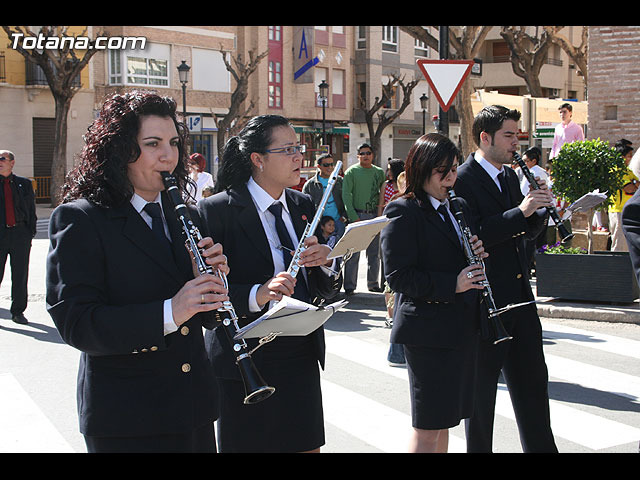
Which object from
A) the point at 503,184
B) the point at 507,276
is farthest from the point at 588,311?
the point at 507,276

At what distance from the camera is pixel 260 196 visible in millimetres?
3680

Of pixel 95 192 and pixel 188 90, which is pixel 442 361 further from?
pixel 188 90

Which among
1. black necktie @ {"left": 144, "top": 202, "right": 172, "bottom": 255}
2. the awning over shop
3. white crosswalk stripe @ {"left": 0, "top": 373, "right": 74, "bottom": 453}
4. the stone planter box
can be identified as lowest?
white crosswalk stripe @ {"left": 0, "top": 373, "right": 74, "bottom": 453}

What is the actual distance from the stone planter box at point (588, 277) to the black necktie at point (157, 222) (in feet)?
25.7

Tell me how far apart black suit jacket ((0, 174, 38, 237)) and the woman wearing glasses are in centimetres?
665

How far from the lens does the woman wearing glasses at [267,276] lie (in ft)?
11.3

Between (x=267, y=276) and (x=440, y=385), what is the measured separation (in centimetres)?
102

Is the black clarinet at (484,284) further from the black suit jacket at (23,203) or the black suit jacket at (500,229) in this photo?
the black suit jacket at (23,203)

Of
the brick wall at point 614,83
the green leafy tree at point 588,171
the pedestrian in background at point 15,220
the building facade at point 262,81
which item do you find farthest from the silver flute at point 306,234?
the building facade at point 262,81

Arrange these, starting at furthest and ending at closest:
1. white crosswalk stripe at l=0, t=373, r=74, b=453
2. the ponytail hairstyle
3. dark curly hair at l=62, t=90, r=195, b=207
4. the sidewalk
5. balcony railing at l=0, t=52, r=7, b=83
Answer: balcony railing at l=0, t=52, r=7, b=83 → the sidewalk → white crosswalk stripe at l=0, t=373, r=74, b=453 → the ponytail hairstyle → dark curly hair at l=62, t=90, r=195, b=207

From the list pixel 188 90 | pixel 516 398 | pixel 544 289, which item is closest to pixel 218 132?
pixel 188 90

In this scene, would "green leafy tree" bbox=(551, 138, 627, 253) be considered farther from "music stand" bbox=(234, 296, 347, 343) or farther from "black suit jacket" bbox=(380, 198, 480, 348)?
"music stand" bbox=(234, 296, 347, 343)

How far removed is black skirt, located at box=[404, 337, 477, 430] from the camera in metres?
3.89

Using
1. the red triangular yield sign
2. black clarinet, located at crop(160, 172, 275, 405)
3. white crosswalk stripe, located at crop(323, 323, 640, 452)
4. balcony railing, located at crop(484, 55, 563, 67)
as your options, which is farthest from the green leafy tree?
balcony railing, located at crop(484, 55, 563, 67)
